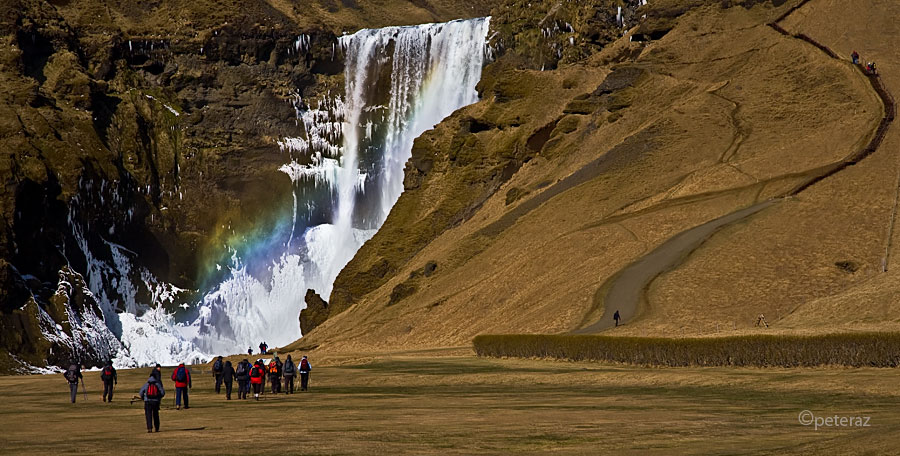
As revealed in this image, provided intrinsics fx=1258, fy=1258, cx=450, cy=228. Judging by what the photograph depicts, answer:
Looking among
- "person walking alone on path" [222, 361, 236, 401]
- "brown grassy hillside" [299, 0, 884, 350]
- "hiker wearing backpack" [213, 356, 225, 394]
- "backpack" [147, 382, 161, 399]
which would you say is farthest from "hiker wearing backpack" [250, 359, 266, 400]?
"brown grassy hillside" [299, 0, 884, 350]

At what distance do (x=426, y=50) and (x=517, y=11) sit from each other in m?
11.4

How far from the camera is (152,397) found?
1266 inches

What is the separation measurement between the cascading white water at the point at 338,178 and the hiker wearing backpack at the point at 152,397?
97455 millimetres

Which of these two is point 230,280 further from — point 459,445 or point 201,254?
point 459,445

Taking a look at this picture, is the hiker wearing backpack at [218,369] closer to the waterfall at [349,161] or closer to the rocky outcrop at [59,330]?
the rocky outcrop at [59,330]

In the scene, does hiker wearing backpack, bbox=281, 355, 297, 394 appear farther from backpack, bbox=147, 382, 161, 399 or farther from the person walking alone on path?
backpack, bbox=147, 382, 161, 399

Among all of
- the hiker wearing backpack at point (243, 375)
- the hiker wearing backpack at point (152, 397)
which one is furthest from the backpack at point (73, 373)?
the hiker wearing backpack at point (152, 397)

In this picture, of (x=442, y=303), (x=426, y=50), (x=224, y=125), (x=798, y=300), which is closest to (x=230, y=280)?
(x=224, y=125)

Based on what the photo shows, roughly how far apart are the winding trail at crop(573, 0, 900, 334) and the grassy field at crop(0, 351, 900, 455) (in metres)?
18.1

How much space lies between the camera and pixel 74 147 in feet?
435

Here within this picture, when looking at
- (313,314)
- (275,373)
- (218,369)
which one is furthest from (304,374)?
(313,314)

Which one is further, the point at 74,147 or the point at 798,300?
the point at 74,147

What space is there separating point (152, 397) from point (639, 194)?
67093mm

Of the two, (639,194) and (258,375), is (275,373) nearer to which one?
(258,375)
